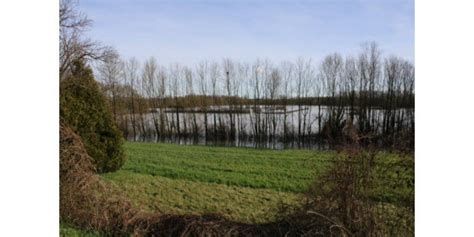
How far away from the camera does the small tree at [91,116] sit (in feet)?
13.6

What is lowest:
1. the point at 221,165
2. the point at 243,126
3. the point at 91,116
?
the point at 221,165

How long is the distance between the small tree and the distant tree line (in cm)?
11

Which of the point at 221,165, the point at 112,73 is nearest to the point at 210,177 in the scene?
the point at 221,165

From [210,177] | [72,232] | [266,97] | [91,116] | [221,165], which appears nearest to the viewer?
[72,232]

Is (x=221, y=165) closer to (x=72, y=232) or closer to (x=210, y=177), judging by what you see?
(x=210, y=177)

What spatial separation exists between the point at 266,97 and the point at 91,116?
176cm

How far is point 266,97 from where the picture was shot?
3.96 metres

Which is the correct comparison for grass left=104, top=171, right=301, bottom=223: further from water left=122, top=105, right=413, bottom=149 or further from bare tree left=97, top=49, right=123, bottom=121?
bare tree left=97, top=49, right=123, bottom=121

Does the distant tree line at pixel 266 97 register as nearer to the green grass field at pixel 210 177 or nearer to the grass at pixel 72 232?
the green grass field at pixel 210 177

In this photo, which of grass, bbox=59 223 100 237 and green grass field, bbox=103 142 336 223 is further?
green grass field, bbox=103 142 336 223

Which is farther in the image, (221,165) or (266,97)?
(221,165)

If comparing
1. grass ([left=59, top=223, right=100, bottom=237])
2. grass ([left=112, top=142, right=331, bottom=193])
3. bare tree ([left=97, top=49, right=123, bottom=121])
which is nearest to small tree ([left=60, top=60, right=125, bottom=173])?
bare tree ([left=97, top=49, right=123, bottom=121])

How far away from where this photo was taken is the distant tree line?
304cm

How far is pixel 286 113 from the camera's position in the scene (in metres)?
3.80
